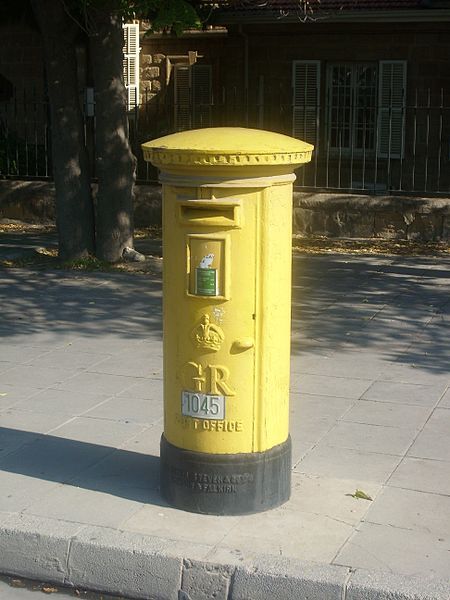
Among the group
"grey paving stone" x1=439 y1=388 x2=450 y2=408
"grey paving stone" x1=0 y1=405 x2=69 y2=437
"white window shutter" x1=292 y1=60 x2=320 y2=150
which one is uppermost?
"white window shutter" x1=292 y1=60 x2=320 y2=150

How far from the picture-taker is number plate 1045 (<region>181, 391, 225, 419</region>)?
203 inches

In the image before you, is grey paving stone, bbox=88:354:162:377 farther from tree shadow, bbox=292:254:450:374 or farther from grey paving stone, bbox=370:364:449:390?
grey paving stone, bbox=370:364:449:390

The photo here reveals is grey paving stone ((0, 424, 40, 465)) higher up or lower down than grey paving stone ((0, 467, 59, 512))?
higher up

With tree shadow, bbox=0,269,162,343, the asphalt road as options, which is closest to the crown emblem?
the asphalt road

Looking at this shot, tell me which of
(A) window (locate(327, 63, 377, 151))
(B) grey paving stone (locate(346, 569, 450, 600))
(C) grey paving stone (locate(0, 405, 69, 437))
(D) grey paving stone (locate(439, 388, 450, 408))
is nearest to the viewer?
(B) grey paving stone (locate(346, 569, 450, 600))

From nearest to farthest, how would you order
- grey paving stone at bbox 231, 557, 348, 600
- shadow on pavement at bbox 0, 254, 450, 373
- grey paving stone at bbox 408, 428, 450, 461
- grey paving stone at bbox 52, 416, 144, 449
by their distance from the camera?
grey paving stone at bbox 231, 557, 348, 600, grey paving stone at bbox 408, 428, 450, 461, grey paving stone at bbox 52, 416, 144, 449, shadow on pavement at bbox 0, 254, 450, 373

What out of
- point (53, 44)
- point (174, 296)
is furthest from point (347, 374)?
point (53, 44)

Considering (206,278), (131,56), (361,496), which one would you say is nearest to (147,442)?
(361,496)

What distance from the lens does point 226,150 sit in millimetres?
4828

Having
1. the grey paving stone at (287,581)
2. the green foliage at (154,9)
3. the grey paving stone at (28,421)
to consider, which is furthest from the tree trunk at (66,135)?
the grey paving stone at (287,581)

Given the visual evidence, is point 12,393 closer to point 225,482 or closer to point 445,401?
point 225,482

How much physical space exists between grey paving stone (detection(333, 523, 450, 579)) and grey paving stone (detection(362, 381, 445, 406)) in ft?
7.20

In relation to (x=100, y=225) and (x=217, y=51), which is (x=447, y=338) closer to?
(x=100, y=225)

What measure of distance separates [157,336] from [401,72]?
11032 mm
